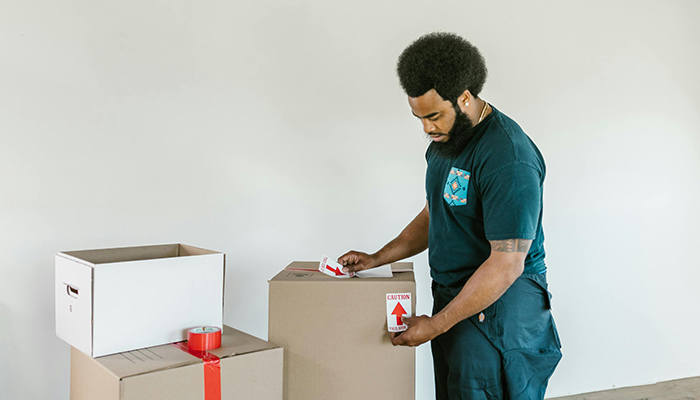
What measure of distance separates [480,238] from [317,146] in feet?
3.18

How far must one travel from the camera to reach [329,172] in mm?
2156

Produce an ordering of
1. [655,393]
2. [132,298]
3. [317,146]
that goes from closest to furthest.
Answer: [132,298] < [317,146] < [655,393]

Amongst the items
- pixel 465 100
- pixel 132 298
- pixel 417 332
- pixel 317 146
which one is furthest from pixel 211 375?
pixel 317 146

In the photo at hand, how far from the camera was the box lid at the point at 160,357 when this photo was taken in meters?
1.08

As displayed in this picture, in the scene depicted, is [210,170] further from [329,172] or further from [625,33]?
[625,33]

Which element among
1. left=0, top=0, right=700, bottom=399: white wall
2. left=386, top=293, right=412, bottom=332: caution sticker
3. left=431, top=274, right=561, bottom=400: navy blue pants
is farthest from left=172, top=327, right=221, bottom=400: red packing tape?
left=0, top=0, right=700, bottom=399: white wall

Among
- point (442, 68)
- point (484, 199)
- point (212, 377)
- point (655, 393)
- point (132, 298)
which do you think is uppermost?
point (442, 68)

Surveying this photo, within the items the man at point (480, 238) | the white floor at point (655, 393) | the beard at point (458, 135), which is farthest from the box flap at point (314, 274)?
the white floor at point (655, 393)

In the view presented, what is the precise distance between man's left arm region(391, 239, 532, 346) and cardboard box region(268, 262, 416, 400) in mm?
135

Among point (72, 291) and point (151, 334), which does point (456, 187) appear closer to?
point (151, 334)

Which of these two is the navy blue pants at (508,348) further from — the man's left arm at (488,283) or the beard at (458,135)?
the beard at (458,135)

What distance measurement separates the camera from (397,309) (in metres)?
1.39

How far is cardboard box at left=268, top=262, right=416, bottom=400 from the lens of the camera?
54.8 inches

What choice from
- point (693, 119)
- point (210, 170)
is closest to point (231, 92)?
point (210, 170)
